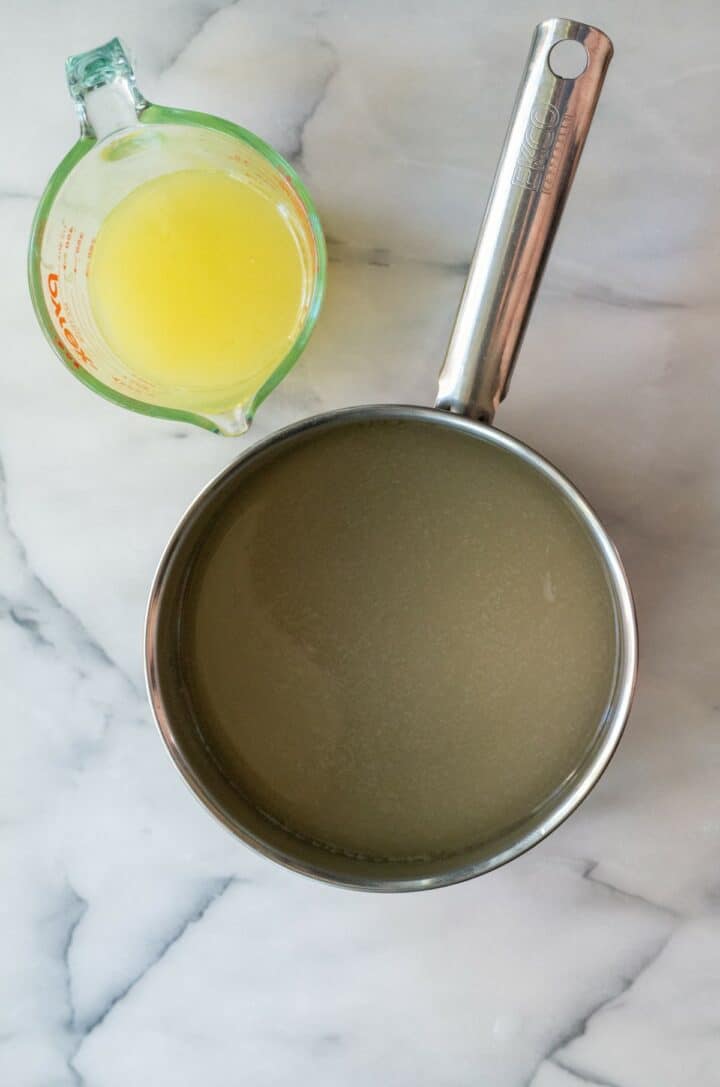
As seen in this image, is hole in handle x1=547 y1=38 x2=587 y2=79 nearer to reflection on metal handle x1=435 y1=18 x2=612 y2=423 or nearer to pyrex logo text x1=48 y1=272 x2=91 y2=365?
reflection on metal handle x1=435 y1=18 x2=612 y2=423

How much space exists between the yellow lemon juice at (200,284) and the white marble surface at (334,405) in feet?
0.19

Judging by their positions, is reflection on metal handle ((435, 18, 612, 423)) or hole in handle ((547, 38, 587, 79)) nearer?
reflection on metal handle ((435, 18, 612, 423))

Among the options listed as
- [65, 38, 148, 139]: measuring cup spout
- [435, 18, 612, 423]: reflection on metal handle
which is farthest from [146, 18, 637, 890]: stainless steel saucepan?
[65, 38, 148, 139]: measuring cup spout

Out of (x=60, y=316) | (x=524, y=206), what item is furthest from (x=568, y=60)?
(x=60, y=316)

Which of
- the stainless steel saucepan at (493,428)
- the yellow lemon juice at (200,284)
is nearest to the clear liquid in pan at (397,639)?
the stainless steel saucepan at (493,428)

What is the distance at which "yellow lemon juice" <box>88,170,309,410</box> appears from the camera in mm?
822

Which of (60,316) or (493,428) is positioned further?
(60,316)

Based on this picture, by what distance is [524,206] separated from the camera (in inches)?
27.2

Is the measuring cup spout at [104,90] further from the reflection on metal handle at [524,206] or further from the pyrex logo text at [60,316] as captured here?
the reflection on metal handle at [524,206]

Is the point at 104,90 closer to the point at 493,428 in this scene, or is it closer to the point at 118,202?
the point at 118,202

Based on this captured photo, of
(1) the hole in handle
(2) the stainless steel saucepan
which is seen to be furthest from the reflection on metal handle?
(1) the hole in handle

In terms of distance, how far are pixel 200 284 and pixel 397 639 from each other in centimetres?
33

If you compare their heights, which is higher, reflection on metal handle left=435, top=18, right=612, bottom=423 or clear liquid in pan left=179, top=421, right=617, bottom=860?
reflection on metal handle left=435, top=18, right=612, bottom=423

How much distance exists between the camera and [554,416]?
864 mm
